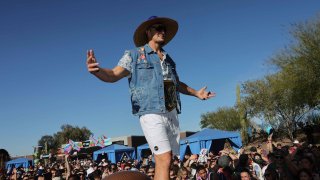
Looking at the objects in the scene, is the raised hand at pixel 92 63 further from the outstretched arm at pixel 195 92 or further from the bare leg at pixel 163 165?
the outstretched arm at pixel 195 92

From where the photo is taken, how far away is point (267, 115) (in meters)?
37.8

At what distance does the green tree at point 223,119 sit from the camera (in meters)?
59.0

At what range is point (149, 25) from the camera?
346cm

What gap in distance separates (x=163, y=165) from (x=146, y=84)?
738 mm

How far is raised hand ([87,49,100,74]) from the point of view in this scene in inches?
110

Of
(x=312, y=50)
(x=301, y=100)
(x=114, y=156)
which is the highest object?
(x=312, y=50)

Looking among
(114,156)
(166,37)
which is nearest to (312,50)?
(114,156)

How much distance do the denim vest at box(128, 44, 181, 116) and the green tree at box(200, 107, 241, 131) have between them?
55264mm

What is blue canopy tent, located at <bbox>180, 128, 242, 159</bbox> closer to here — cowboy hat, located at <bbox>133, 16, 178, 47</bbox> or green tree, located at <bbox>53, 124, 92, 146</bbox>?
cowboy hat, located at <bbox>133, 16, 178, 47</bbox>

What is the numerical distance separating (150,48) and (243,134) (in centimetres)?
3672

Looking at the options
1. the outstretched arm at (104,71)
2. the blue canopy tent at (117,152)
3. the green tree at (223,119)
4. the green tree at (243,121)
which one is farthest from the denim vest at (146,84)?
the green tree at (223,119)

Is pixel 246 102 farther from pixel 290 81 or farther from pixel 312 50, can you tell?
pixel 312 50

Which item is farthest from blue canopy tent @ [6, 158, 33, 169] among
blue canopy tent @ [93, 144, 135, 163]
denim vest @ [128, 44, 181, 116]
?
denim vest @ [128, 44, 181, 116]

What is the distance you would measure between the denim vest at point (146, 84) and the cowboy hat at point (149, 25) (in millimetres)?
267
